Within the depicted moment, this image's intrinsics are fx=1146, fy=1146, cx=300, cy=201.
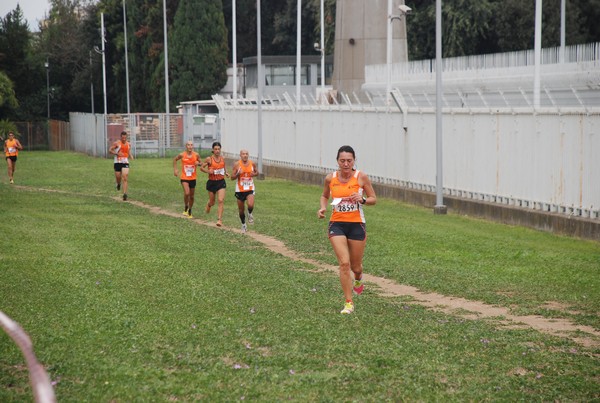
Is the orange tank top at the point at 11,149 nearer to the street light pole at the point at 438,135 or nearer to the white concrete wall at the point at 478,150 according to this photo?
the white concrete wall at the point at 478,150

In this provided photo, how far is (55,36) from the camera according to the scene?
116875mm

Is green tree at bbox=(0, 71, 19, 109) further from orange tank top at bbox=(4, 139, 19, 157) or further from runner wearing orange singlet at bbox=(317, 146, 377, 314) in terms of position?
runner wearing orange singlet at bbox=(317, 146, 377, 314)

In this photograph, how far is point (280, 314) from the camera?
41.3 feet

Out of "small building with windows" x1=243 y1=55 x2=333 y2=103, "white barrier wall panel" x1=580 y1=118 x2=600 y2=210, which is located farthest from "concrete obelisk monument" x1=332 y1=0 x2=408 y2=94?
"small building with windows" x1=243 y1=55 x2=333 y2=103

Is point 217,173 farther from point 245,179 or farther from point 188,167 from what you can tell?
point 188,167

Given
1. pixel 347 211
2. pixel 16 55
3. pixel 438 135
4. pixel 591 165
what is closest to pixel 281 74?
pixel 16 55

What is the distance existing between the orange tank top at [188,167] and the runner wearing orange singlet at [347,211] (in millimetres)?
15090

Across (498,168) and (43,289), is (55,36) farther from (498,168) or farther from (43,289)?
(43,289)

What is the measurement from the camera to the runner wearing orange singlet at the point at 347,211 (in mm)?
12977

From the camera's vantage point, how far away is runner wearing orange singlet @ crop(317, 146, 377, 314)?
1298 centimetres

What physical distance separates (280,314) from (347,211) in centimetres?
147

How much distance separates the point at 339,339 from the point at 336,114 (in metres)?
31.3

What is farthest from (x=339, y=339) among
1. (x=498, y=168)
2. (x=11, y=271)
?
(x=498, y=168)

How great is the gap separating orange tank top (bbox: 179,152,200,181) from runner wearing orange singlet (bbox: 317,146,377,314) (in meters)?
15.1
